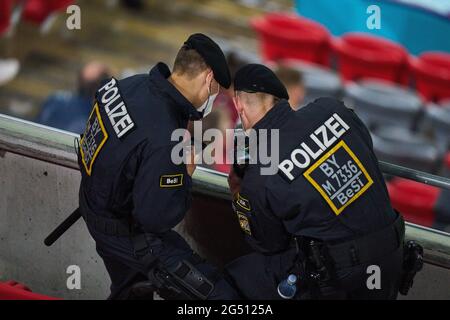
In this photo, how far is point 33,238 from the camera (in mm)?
4188

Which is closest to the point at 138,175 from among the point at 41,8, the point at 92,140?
the point at 92,140

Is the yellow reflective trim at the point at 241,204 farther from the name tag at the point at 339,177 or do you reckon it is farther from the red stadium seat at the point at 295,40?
the red stadium seat at the point at 295,40

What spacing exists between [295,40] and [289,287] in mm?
5391

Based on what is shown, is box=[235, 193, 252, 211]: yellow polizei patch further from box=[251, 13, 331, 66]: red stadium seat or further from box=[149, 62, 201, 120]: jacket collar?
box=[251, 13, 331, 66]: red stadium seat

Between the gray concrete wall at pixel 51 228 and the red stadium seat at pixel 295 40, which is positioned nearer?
the gray concrete wall at pixel 51 228

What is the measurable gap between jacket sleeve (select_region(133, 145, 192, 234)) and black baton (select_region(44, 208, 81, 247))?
0.50 metres

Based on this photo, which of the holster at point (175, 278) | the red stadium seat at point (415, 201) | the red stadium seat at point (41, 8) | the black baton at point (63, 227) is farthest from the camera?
the red stadium seat at point (41, 8)

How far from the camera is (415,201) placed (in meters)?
6.45

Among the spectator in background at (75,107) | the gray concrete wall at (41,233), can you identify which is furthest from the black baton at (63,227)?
the spectator in background at (75,107)

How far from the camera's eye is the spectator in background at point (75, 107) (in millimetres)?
6426

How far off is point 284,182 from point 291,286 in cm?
43

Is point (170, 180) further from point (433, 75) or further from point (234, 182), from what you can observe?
point (433, 75)

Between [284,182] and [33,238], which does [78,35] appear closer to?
[33,238]

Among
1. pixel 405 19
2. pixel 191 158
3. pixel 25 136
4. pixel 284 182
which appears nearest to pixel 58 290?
pixel 25 136
